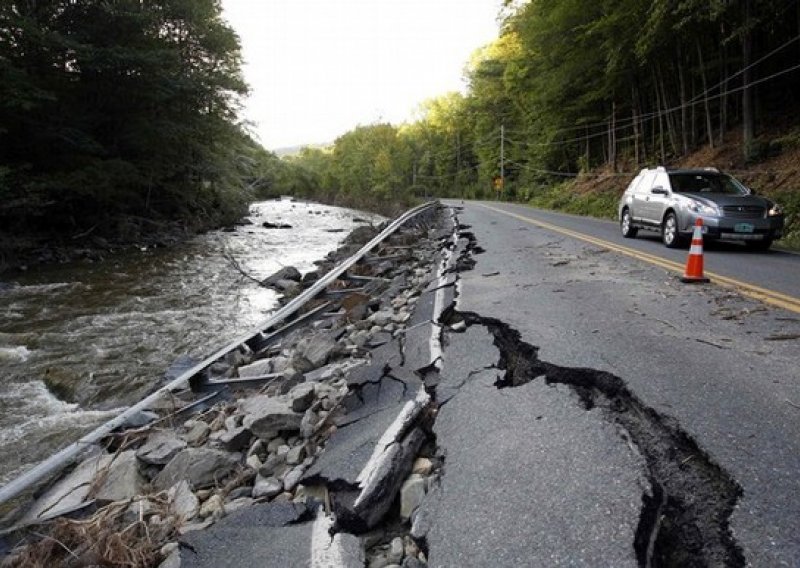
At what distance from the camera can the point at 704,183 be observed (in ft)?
36.6

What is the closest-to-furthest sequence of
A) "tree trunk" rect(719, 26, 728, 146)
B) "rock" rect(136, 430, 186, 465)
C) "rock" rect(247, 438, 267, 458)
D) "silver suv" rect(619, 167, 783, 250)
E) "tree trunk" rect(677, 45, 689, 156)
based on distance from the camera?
1. "rock" rect(247, 438, 267, 458)
2. "rock" rect(136, 430, 186, 465)
3. "silver suv" rect(619, 167, 783, 250)
4. "tree trunk" rect(719, 26, 728, 146)
5. "tree trunk" rect(677, 45, 689, 156)

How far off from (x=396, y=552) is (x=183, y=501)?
158 cm

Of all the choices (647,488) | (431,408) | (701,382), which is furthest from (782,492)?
(431,408)

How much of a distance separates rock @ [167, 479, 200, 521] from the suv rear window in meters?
11.0

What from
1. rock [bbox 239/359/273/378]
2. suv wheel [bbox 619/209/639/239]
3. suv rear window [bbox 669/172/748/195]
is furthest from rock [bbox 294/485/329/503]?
suv wheel [bbox 619/209/639/239]

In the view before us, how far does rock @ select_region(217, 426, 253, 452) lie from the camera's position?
12.6 feet

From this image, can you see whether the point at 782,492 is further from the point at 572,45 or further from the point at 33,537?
the point at 572,45

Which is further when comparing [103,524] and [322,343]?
[322,343]

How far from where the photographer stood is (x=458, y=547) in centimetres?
220

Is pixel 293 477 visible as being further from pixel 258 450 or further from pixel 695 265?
pixel 695 265

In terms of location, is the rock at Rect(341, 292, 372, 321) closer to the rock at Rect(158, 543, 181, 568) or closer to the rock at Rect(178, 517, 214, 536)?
the rock at Rect(178, 517, 214, 536)

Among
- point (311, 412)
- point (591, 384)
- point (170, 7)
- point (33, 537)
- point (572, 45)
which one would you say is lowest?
point (33, 537)

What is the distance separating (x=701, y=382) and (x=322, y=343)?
348 centimetres

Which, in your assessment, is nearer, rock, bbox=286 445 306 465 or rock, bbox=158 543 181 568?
Answer: rock, bbox=158 543 181 568
